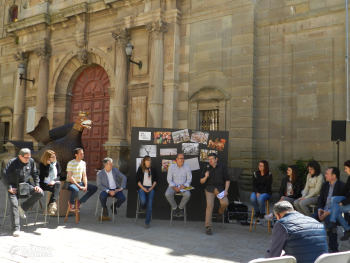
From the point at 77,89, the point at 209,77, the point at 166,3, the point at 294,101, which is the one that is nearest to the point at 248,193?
the point at 294,101

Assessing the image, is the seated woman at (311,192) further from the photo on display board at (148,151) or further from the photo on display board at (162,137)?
the photo on display board at (148,151)

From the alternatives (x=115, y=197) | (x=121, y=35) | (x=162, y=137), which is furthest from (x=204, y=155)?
(x=121, y=35)

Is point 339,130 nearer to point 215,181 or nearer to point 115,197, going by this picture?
point 215,181

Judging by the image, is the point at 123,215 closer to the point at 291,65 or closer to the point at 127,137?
the point at 127,137

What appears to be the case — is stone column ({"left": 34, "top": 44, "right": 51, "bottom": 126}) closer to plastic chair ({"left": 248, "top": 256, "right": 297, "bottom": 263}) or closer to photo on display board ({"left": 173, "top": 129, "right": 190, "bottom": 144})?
photo on display board ({"left": 173, "top": 129, "right": 190, "bottom": 144})

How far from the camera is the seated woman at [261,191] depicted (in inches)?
276

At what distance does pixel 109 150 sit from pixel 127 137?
931 millimetres

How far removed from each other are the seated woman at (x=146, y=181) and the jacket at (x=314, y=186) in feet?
10.9

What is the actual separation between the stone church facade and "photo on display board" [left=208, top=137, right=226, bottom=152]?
340cm

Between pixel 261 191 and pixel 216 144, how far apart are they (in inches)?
61.0

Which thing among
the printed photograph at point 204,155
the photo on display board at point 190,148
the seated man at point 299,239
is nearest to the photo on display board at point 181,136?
the photo on display board at point 190,148

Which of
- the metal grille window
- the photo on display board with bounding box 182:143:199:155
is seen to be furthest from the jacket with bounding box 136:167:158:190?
the metal grille window

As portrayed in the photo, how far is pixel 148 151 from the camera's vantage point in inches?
314

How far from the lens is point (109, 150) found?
13406 millimetres
